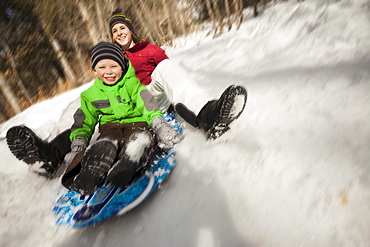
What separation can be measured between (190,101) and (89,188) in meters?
0.80

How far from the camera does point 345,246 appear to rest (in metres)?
0.75

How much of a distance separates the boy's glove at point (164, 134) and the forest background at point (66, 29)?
379 cm

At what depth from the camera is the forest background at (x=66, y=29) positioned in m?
6.41

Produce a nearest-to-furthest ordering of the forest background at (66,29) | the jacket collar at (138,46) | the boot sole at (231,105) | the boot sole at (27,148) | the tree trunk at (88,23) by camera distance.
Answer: the boot sole at (231,105) < the boot sole at (27,148) < the jacket collar at (138,46) < the forest background at (66,29) < the tree trunk at (88,23)

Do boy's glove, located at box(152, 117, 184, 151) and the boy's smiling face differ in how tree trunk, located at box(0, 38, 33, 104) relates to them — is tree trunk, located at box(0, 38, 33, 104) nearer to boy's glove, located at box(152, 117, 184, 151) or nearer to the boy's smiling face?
the boy's smiling face

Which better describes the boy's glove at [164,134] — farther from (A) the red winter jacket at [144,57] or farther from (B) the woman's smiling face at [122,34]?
(B) the woman's smiling face at [122,34]

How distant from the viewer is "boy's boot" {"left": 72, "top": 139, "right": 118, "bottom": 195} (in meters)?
1.11

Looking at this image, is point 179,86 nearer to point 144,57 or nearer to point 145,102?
point 145,102

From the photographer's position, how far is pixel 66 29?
9109mm

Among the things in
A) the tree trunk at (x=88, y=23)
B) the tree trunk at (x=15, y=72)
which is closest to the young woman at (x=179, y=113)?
the tree trunk at (x=88, y=23)

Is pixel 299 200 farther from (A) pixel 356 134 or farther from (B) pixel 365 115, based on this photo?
(B) pixel 365 115

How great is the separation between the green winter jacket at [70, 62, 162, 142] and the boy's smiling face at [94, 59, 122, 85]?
0.04 meters

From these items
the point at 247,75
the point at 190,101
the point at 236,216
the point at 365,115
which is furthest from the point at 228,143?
the point at 247,75

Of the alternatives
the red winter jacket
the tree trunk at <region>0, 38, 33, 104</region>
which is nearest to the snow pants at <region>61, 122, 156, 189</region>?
the red winter jacket
